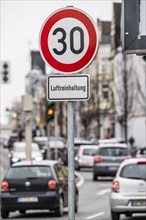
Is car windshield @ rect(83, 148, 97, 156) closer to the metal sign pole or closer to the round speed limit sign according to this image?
the round speed limit sign

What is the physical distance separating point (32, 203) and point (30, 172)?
815 mm

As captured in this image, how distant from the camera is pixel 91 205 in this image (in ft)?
96.3

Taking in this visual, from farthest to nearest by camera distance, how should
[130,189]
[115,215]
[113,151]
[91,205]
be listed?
[113,151]
[91,205]
[115,215]
[130,189]

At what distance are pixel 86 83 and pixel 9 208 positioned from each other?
15531 mm

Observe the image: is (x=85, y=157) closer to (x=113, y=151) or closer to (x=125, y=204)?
(x=113, y=151)

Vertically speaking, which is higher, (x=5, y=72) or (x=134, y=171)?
(x=5, y=72)

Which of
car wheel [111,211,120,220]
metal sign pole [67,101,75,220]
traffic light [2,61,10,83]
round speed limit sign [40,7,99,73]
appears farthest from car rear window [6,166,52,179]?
traffic light [2,61,10,83]

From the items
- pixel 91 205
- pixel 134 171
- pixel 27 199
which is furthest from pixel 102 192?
pixel 134 171

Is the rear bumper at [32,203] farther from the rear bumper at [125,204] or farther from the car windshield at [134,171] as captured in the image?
the car windshield at [134,171]

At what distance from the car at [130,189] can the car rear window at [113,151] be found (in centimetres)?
2055

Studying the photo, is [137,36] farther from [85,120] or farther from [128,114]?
[85,120]

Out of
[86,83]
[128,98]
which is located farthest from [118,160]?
[128,98]

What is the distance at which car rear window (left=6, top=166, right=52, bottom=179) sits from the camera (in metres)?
24.1

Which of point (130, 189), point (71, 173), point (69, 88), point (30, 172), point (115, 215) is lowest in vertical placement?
point (115, 215)
